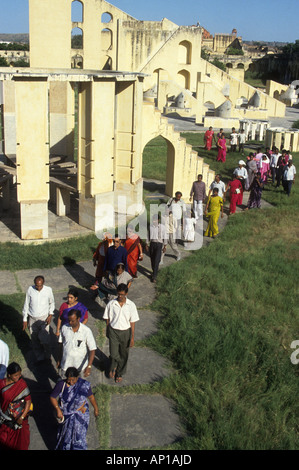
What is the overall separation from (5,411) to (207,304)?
176 inches

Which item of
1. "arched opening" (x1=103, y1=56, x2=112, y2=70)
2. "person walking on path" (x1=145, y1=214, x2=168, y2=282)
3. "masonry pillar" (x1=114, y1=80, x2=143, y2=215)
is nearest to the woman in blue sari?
"person walking on path" (x1=145, y1=214, x2=168, y2=282)

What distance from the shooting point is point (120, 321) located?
261 inches

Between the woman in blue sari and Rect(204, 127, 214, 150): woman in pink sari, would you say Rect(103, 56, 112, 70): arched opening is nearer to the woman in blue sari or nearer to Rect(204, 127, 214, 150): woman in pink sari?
Rect(204, 127, 214, 150): woman in pink sari

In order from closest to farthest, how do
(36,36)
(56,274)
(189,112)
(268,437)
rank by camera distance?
(268,437) → (56,274) → (36,36) → (189,112)

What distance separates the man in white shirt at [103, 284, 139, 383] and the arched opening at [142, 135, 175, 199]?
341 inches

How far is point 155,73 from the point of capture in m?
38.8

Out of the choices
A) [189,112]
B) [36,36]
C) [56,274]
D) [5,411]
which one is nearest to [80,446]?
[5,411]

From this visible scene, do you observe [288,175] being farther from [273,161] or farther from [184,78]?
[184,78]

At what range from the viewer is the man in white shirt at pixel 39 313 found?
6875mm

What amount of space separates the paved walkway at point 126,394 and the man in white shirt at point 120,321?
515 millimetres

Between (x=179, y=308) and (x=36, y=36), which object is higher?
(x=36, y=36)

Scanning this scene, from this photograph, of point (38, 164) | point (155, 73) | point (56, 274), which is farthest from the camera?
point (155, 73)
